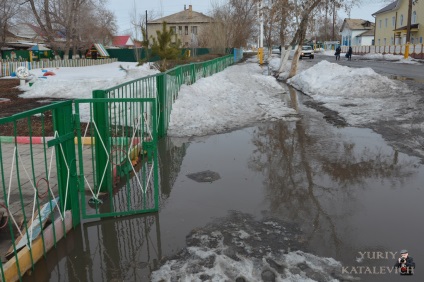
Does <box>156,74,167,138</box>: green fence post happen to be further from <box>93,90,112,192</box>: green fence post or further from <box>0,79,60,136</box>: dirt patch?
<box>93,90,112,192</box>: green fence post

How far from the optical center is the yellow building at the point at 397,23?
4878 centimetres

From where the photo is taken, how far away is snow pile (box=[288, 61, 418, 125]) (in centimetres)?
1114

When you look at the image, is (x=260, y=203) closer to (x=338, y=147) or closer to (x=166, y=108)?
(x=338, y=147)

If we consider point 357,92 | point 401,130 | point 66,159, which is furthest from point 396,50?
point 66,159

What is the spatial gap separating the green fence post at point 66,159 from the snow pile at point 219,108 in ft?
15.3

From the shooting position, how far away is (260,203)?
4898 millimetres

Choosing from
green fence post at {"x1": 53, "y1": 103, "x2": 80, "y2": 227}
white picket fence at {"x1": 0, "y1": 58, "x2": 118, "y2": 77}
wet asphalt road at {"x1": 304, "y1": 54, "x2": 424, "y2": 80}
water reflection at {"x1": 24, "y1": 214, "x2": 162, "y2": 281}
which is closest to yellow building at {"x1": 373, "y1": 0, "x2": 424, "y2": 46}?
wet asphalt road at {"x1": 304, "y1": 54, "x2": 424, "y2": 80}

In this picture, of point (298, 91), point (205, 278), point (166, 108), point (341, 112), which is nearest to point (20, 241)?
point (205, 278)

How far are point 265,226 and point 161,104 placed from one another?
16.0 ft

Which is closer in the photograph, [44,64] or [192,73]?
[192,73]

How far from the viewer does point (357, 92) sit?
15.1 metres

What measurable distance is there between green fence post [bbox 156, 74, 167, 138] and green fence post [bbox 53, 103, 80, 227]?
4287 mm

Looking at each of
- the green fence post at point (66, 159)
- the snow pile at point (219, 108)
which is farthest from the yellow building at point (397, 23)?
the green fence post at point (66, 159)

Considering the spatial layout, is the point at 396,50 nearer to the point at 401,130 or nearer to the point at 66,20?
the point at 66,20
